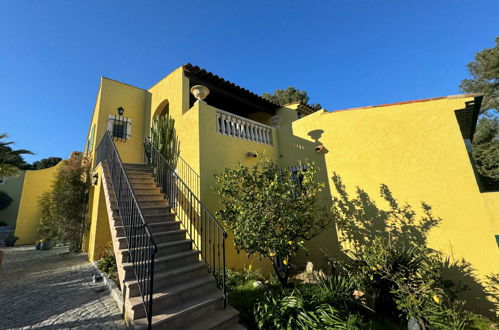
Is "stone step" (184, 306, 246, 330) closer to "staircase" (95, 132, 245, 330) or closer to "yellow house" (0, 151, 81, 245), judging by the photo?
"staircase" (95, 132, 245, 330)

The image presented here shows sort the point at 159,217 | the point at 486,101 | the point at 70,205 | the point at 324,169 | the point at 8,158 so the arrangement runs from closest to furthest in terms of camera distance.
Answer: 1. the point at 159,217
2. the point at 324,169
3. the point at 8,158
4. the point at 70,205
5. the point at 486,101

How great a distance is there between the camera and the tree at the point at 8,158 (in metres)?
7.60

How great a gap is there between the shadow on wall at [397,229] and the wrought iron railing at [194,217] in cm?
336

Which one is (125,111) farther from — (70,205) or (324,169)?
(324,169)

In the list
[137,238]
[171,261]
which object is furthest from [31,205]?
[171,261]

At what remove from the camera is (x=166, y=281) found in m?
3.59

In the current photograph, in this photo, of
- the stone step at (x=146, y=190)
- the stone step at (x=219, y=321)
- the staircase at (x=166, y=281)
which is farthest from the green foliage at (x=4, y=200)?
the stone step at (x=219, y=321)

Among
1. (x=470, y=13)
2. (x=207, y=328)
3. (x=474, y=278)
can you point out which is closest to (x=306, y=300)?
(x=207, y=328)

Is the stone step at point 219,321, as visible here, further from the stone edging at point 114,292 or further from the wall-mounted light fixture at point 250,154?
the wall-mounted light fixture at point 250,154

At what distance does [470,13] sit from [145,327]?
39.3 ft

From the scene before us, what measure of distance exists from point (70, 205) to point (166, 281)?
832 cm

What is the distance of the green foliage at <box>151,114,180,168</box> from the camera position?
7.01 metres

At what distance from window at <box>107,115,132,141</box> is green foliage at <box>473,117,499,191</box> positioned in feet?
64.9

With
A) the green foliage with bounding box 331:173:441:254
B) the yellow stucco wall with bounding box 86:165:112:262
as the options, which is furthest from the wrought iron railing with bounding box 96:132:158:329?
the green foliage with bounding box 331:173:441:254
